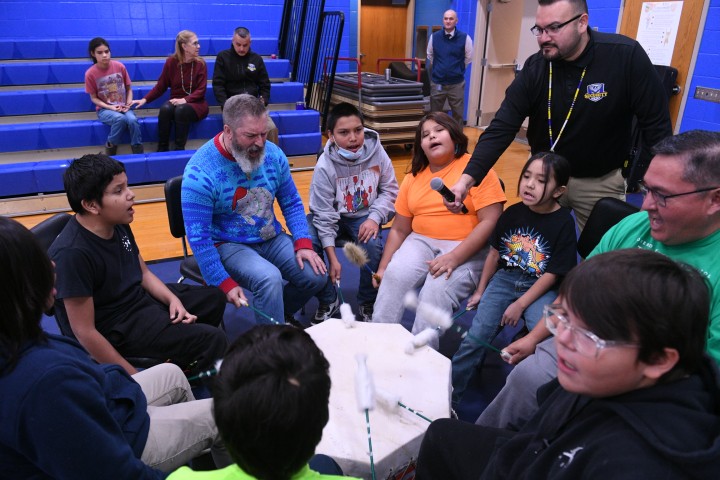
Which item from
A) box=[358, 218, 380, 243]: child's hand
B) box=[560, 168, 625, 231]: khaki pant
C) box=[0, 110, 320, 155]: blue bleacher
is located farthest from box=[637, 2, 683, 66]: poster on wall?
box=[358, 218, 380, 243]: child's hand

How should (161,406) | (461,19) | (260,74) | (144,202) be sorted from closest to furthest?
(161,406) → (144,202) → (260,74) → (461,19)

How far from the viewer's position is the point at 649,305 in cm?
84

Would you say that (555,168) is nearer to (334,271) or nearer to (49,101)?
(334,271)

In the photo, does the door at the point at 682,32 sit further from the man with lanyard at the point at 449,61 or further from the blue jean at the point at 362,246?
the blue jean at the point at 362,246

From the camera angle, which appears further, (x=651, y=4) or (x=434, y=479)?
(x=651, y=4)

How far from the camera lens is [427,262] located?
2.31m

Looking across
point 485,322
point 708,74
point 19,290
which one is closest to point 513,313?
point 485,322

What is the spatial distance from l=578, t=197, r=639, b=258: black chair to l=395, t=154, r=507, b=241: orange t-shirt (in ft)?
1.30

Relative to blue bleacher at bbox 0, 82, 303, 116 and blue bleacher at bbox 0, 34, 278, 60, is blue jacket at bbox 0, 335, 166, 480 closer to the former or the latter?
blue bleacher at bbox 0, 82, 303, 116

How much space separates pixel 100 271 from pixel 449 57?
5.76 metres

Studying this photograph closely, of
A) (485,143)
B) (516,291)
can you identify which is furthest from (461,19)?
(516,291)

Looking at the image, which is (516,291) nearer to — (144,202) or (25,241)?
(25,241)

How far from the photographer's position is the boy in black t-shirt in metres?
1.68

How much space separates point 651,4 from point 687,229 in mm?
4234
